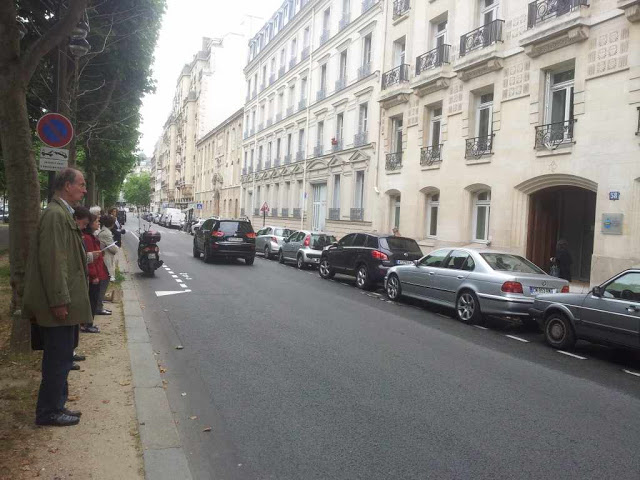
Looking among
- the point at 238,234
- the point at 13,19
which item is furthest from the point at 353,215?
the point at 13,19

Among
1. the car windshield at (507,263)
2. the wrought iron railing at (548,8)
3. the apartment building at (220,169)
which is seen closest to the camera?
the car windshield at (507,263)

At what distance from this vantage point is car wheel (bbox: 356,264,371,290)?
15016 millimetres

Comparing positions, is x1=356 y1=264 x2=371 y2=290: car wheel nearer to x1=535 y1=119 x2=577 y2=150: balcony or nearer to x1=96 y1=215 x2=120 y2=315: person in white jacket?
x1=535 y1=119 x2=577 y2=150: balcony

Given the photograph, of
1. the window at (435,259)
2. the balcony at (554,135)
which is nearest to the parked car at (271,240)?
the balcony at (554,135)

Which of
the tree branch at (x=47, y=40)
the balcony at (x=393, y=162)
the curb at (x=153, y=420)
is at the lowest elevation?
the curb at (x=153, y=420)

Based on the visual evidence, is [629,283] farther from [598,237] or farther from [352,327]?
[598,237]

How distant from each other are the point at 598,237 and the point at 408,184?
31.7 feet

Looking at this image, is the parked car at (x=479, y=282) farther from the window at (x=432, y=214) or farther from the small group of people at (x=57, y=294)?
the window at (x=432, y=214)

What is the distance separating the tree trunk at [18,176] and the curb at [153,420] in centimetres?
127

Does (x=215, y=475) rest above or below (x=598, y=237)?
below

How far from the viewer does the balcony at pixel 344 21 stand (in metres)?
29.6

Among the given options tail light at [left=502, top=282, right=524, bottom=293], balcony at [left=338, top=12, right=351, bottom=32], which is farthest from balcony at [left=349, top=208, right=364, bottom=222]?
tail light at [left=502, top=282, right=524, bottom=293]

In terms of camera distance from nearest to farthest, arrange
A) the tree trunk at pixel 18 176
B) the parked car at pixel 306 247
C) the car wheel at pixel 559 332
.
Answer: the tree trunk at pixel 18 176, the car wheel at pixel 559 332, the parked car at pixel 306 247

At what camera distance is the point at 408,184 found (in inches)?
901
